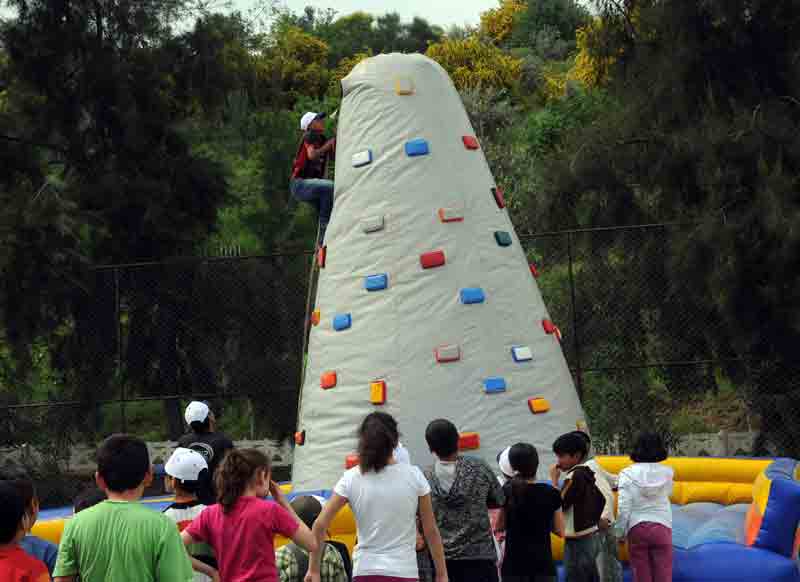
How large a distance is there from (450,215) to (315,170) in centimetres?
156

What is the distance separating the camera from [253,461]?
460cm

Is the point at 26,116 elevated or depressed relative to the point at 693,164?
elevated

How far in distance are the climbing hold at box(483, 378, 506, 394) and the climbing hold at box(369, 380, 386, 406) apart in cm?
64

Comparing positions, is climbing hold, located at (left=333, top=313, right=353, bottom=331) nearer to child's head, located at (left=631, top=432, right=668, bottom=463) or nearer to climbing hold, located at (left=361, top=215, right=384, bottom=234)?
climbing hold, located at (left=361, top=215, right=384, bottom=234)

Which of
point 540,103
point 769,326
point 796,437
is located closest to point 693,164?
point 769,326

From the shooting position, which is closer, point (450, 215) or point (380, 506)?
point (380, 506)

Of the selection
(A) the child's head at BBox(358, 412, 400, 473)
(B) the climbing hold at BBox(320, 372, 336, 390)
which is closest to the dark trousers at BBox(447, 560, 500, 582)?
(A) the child's head at BBox(358, 412, 400, 473)

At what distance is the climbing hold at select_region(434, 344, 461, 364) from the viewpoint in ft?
26.8

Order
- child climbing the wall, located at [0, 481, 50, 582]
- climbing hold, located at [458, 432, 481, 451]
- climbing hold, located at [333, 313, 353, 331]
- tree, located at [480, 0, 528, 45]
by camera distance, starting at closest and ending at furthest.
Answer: child climbing the wall, located at [0, 481, 50, 582]
climbing hold, located at [458, 432, 481, 451]
climbing hold, located at [333, 313, 353, 331]
tree, located at [480, 0, 528, 45]

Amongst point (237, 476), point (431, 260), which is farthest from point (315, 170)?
point (237, 476)

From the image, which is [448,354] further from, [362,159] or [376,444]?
[376,444]

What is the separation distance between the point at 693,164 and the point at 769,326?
204cm

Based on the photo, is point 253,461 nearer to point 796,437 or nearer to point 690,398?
point 796,437

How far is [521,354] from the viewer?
8.33 m
